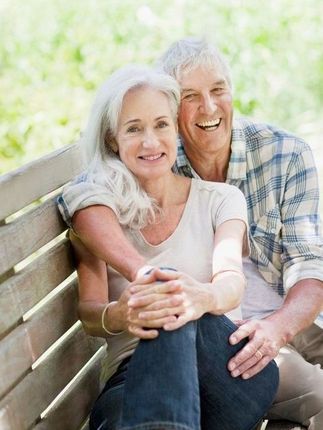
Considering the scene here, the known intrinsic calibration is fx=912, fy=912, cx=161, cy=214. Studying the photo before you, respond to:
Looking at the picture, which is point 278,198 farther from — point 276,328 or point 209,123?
point 276,328

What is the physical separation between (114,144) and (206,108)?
13.4 inches

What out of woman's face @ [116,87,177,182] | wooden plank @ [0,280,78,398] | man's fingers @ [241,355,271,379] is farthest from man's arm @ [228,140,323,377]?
wooden plank @ [0,280,78,398]

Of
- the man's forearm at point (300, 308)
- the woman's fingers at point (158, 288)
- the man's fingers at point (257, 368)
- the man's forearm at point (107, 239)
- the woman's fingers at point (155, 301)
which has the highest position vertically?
the man's forearm at point (107, 239)

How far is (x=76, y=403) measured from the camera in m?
2.70

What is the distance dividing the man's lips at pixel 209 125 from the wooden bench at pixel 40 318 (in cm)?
41

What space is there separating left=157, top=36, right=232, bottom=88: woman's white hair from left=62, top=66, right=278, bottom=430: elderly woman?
6.5 inches

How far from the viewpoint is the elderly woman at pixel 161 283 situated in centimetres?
212

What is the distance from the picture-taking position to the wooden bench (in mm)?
2262

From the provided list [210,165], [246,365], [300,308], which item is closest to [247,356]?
[246,365]

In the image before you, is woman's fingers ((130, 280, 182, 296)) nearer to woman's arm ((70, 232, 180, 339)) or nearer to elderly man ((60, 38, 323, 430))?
woman's arm ((70, 232, 180, 339))

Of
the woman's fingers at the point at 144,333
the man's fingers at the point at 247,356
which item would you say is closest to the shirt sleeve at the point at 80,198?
the woman's fingers at the point at 144,333

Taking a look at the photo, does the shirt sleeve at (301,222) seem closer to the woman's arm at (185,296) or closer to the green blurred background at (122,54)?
the woman's arm at (185,296)

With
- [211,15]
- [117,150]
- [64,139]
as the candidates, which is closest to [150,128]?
[117,150]

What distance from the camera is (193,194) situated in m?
2.79
